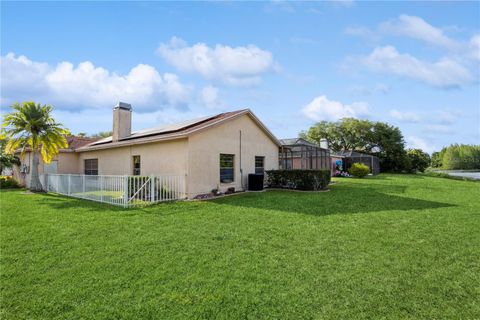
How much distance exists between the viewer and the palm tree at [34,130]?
1459 cm

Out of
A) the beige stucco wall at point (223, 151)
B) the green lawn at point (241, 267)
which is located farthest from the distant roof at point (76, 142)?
the green lawn at point (241, 267)

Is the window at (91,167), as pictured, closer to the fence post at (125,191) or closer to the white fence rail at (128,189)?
the white fence rail at (128,189)

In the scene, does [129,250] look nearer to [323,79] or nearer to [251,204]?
[251,204]

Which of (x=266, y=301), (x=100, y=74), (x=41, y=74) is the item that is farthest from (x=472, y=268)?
(x=41, y=74)

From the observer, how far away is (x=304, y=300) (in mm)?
3299

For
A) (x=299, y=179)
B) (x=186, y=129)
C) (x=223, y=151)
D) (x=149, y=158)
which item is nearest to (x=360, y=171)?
(x=299, y=179)

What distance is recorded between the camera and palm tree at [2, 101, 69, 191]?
14.6 m

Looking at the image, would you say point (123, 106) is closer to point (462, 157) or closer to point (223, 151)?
point (223, 151)

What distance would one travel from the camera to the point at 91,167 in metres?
18.4

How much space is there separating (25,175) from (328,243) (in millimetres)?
22318

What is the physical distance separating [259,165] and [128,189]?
8209mm

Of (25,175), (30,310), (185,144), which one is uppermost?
(185,144)

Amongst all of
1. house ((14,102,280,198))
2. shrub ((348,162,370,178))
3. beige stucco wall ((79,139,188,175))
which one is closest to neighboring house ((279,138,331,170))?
house ((14,102,280,198))

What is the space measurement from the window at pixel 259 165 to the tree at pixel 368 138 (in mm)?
30364
